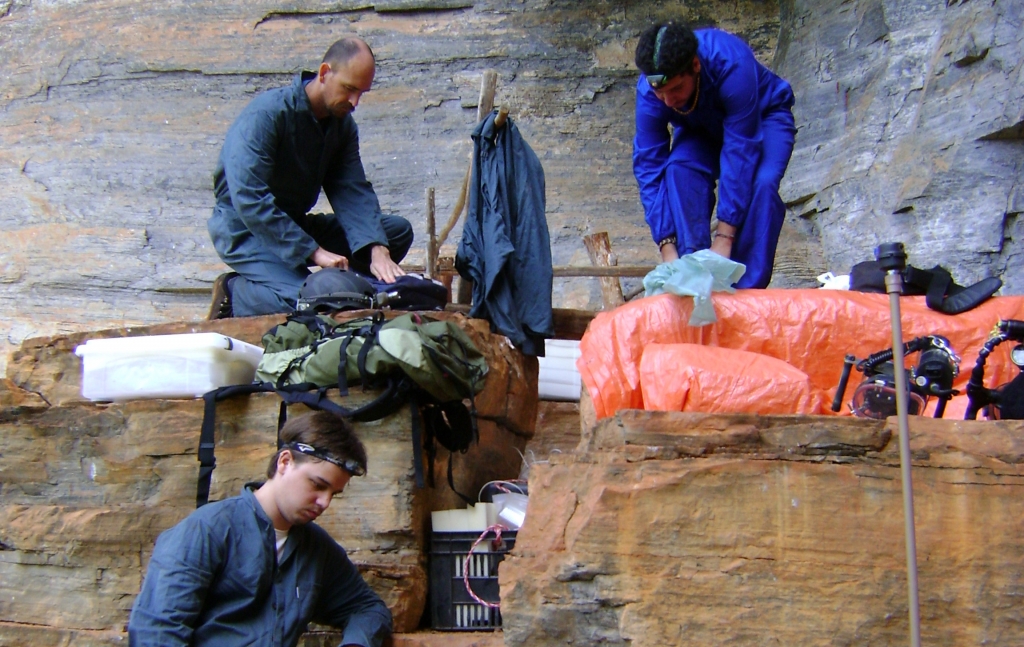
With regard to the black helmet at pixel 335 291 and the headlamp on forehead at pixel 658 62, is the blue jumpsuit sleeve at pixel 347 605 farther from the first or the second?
the headlamp on forehead at pixel 658 62

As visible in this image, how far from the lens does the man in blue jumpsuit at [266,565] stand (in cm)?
245

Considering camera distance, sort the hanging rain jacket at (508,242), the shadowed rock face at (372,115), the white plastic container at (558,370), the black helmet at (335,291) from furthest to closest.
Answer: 1. the shadowed rock face at (372,115)
2. the white plastic container at (558,370)
3. the hanging rain jacket at (508,242)
4. the black helmet at (335,291)

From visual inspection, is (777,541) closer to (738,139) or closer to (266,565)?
(266,565)

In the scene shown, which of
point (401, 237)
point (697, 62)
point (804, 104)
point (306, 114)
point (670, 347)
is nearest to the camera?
point (670, 347)

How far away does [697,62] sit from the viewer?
12.8ft

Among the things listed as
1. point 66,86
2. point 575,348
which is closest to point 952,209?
point 575,348

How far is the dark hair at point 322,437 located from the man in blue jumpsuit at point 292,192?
142cm

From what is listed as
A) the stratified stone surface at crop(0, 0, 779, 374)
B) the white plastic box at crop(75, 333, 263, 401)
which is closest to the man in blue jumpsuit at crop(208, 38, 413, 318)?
the white plastic box at crop(75, 333, 263, 401)

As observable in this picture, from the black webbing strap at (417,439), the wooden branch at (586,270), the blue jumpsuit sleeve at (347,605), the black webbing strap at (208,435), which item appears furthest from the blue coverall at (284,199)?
the blue jumpsuit sleeve at (347,605)

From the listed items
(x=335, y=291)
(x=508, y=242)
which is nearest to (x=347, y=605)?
(x=335, y=291)

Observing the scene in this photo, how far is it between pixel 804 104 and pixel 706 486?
6.23 metres

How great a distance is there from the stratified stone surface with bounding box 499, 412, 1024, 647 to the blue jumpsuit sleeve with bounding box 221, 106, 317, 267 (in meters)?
1.81

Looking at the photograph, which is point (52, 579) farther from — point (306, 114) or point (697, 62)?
point (697, 62)

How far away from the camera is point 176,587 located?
244 cm
